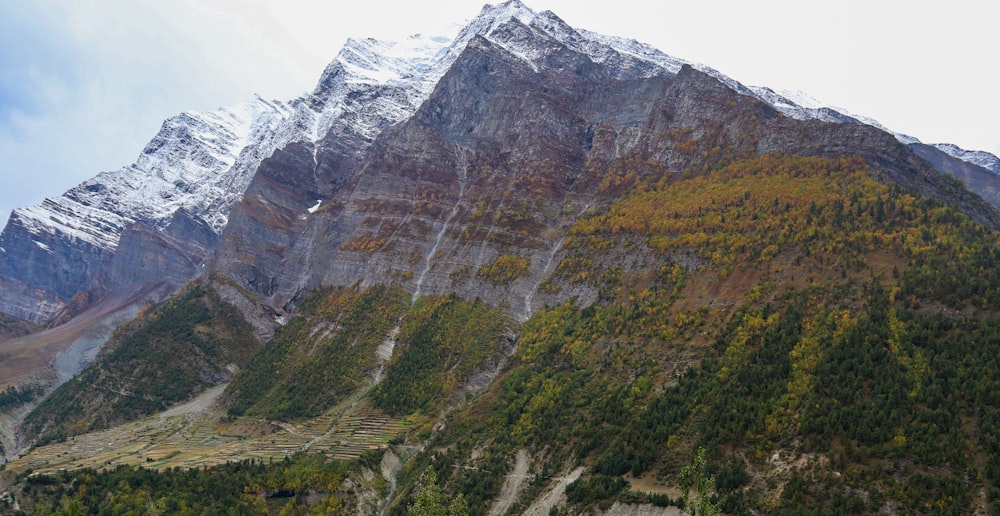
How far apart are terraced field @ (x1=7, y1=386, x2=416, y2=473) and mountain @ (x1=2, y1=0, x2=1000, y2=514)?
83cm

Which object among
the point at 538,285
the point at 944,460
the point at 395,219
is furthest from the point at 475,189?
the point at 944,460

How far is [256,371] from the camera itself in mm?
154250

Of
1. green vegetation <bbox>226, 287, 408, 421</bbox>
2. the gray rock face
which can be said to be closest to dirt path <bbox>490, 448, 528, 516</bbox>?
green vegetation <bbox>226, 287, 408, 421</bbox>

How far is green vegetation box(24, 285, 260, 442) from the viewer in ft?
506

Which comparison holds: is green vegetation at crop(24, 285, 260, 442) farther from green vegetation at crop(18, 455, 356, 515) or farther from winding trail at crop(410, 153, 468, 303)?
green vegetation at crop(18, 455, 356, 515)

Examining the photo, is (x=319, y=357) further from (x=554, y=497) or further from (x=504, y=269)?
(x=554, y=497)

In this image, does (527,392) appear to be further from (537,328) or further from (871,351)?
(871,351)

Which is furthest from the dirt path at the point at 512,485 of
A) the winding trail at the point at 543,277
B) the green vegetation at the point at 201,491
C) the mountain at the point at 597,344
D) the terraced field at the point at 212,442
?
the winding trail at the point at 543,277

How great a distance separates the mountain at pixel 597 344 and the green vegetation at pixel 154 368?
0.77 m

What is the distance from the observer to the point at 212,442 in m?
124

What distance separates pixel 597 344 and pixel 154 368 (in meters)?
129

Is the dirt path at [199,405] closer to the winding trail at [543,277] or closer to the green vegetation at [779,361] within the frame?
the winding trail at [543,277]

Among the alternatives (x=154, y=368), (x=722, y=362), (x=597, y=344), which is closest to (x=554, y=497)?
(x=722, y=362)

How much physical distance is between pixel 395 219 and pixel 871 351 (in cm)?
13853
